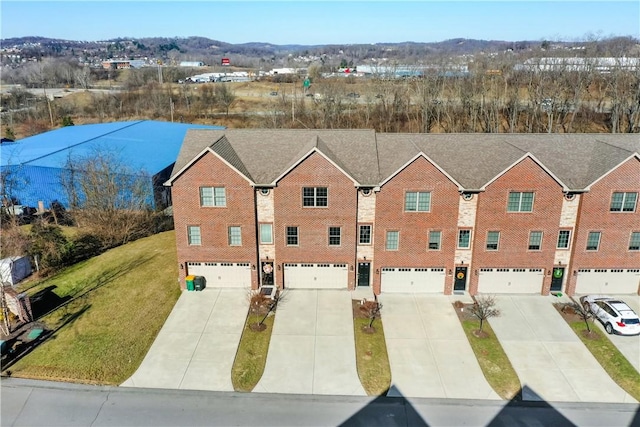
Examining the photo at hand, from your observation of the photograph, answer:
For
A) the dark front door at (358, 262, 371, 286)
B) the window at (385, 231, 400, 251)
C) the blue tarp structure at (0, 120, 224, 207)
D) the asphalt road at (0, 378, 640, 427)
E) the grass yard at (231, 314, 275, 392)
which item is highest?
the blue tarp structure at (0, 120, 224, 207)

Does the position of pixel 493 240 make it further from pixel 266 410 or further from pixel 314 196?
pixel 266 410

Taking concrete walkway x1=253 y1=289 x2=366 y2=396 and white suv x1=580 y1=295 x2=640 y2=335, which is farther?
white suv x1=580 y1=295 x2=640 y2=335

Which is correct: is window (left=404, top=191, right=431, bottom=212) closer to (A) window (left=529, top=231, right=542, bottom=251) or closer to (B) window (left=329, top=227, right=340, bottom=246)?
(B) window (left=329, top=227, right=340, bottom=246)

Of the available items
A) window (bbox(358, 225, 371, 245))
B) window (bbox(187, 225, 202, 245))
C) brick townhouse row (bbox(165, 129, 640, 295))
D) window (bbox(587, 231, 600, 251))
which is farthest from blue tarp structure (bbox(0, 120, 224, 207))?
window (bbox(587, 231, 600, 251))

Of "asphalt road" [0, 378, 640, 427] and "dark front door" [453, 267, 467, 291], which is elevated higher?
"dark front door" [453, 267, 467, 291]

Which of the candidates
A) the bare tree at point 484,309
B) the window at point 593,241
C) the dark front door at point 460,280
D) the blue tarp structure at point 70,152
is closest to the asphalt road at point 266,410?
the bare tree at point 484,309

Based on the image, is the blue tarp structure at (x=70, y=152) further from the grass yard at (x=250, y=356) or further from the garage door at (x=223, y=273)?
the grass yard at (x=250, y=356)
